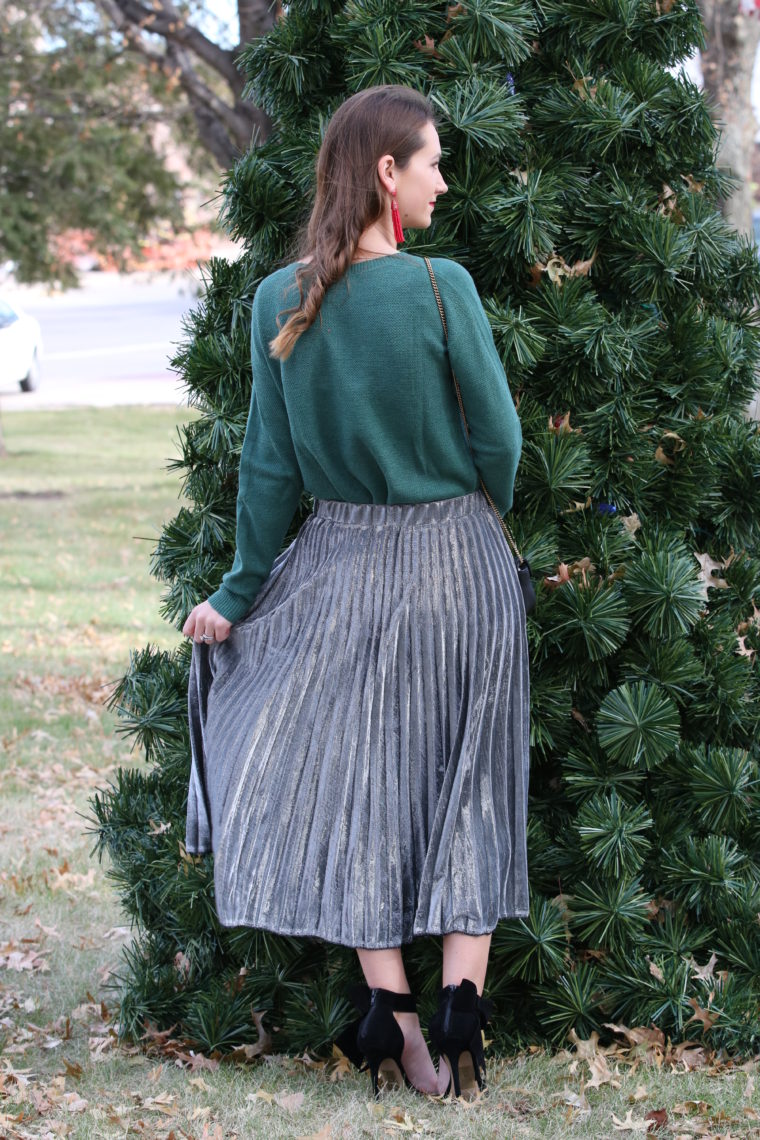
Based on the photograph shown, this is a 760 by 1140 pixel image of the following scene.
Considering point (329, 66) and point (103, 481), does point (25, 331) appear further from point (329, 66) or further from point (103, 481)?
point (329, 66)

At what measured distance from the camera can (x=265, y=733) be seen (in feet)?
9.95

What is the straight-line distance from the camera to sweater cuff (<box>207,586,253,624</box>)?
3098 millimetres

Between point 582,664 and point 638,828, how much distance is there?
0.40m

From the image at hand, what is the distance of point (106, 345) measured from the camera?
31125 mm

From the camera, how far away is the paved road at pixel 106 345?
79.3ft

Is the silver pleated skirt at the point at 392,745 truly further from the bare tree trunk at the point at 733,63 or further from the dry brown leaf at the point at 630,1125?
the bare tree trunk at the point at 733,63

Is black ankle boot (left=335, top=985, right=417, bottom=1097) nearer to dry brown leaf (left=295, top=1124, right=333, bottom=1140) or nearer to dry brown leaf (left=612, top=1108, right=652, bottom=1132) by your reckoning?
dry brown leaf (left=295, top=1124, right=333, bottom=1140)

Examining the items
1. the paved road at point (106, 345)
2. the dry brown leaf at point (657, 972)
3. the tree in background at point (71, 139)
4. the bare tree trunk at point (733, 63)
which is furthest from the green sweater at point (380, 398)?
the paved road at point (106, 345)

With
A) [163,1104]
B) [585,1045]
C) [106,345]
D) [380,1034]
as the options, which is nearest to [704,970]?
[585,1045]

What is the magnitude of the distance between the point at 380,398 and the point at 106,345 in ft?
96.4

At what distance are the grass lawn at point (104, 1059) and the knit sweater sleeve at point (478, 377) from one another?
3.16ft

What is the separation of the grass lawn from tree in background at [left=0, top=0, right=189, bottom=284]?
20.8 feet

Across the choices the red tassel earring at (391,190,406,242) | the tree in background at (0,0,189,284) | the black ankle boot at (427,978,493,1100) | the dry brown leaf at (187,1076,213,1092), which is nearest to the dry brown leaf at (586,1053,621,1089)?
the black ankle boot at (427,978,493,1100)

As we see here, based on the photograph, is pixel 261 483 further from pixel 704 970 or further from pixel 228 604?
pixel 704 970
